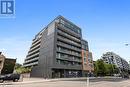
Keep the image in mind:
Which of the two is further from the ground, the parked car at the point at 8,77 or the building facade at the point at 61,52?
the building facade at the point at 61,52

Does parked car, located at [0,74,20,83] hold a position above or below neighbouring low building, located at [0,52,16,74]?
below

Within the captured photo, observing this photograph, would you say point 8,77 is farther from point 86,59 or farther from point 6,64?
point 86,59

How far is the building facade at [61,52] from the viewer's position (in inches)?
2913

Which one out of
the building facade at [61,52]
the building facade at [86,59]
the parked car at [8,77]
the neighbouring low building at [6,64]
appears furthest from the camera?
Answer: the building facade at [86,59]

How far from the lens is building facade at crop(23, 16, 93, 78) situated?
243 ft

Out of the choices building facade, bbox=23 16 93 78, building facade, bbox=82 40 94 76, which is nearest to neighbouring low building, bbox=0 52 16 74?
building facade, bbox=23 16 93 78

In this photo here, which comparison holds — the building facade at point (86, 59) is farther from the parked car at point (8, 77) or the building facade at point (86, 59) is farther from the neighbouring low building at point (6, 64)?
the parked car at point (8, 77)

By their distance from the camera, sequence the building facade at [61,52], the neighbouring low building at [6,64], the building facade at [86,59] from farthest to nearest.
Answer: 1. the building facade at [86,59]
2. the building facade at [61,52]
3. the neighbouring low building at [6,64]

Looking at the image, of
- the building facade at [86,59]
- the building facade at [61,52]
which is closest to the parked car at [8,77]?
the building facade at [61,52]

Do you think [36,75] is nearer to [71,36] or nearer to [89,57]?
[71,36]

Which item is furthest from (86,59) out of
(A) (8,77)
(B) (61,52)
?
(A) (8,77)

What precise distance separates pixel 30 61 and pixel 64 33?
40.6 meters

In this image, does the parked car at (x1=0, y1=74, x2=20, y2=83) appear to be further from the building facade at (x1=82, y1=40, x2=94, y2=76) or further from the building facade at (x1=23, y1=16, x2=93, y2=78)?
the building facade at (x1=82, y1=40, x2=94, y2=76)

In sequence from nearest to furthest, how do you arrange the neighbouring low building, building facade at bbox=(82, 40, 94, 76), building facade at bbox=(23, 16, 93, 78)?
the neighbouring low building → building facade at bbox=(23, 16, 93, 78) → building facade at bbox=(82, 40, 94, 76)
